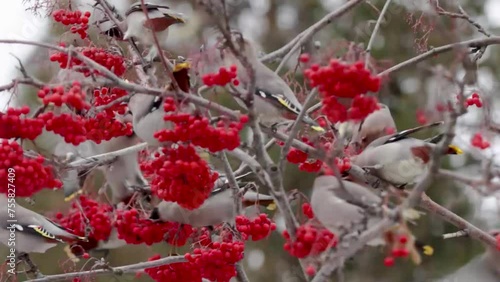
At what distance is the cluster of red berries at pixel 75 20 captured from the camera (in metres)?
3.42

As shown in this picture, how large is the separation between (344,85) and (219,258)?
0.86 meters

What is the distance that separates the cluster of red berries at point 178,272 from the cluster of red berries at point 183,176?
0.37 m

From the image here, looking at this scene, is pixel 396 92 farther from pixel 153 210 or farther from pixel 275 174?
pixel 275 174

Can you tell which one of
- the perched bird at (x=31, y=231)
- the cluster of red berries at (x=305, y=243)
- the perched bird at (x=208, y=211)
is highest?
the cluster of red berries at (x=305, y=243)

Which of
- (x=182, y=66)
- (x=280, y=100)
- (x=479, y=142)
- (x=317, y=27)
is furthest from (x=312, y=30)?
(x=479, y=142)

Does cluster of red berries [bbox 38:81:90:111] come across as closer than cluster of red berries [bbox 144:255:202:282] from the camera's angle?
Yes

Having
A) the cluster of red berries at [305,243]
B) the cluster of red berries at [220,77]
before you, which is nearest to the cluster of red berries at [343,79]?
the cluster of red berries at [220,77]

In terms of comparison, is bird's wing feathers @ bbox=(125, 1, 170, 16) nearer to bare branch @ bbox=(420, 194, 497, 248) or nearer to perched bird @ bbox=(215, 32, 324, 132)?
perched bird @ bbox=(215, 32, 324, 132)

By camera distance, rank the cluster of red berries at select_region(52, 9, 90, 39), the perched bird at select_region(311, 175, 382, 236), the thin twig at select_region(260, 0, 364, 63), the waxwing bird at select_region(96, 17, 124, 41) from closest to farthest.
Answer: the perched bird at select_region(311, 175, 382, 236) → the thin twig at select_region(260, 0, 364, 63) → the cluster of red berries at select_region(52, 9, 90, 39) → the waxwing bird at select_region(96, 17, 124, 41)

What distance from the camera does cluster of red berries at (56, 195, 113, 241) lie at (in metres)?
3.31

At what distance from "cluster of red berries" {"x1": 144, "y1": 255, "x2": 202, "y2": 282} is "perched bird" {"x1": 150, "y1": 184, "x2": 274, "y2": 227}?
161 mm

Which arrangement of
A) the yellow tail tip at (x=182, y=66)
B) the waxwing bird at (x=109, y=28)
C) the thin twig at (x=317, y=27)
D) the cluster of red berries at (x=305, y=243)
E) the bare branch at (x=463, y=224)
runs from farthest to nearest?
the waxwing bird at (x=109, y=28)
the bare branch at (x=463, y=224)
the thin twig at (x=317, y=27)
the yellow tail tip at (x=182, y=66)
the cluster of red berries at (x=305, y=243)

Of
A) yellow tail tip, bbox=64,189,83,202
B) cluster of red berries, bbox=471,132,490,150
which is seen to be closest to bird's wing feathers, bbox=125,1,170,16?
yellow tail tip, bbox=64,189,83,202

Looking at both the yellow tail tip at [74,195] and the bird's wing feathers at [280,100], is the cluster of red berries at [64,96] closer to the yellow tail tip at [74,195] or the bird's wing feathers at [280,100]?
the bird's wing feathers at [280,100]
